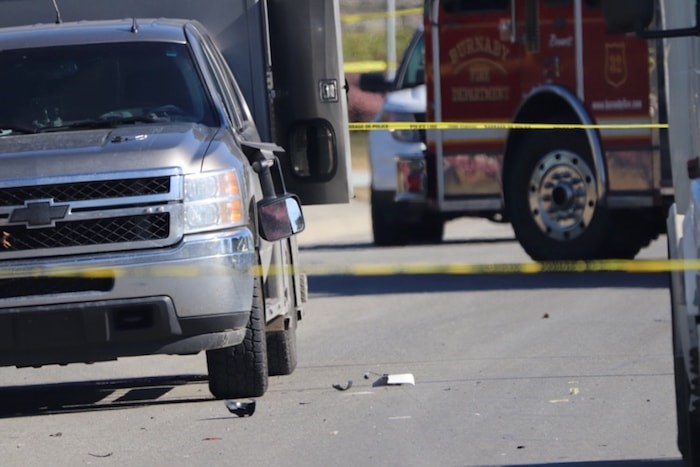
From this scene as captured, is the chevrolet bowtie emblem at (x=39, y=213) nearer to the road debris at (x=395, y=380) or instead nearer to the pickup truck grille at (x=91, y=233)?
the pickup truck grille at (x=91, y=233)

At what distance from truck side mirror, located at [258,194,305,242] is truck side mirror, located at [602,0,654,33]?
108 inches

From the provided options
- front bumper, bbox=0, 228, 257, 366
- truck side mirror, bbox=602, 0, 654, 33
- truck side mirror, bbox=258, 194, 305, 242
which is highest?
truck side mirror, bbox=602, 0, 654, 33

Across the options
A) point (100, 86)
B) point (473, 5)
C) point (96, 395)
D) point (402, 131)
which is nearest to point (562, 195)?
point (473, 5)

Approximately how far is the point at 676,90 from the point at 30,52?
142 inches

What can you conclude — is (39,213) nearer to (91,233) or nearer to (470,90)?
(91,233)

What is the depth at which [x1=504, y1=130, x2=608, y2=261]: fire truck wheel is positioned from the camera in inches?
558

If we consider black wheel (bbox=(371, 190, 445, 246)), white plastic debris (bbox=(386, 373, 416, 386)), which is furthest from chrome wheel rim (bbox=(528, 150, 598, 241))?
white plastic debris (bbox=(386, 373, 416, 386))

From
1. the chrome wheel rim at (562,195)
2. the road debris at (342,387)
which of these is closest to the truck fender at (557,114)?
the chrome wheel rim at (562,195)

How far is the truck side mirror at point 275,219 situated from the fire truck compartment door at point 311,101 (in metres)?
1.76

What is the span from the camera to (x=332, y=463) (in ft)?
22.9

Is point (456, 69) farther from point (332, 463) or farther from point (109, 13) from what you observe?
point (332, 463)

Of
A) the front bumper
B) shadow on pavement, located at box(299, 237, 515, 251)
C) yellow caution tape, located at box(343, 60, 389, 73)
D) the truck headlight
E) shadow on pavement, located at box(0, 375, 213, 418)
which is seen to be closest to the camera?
the front bumper

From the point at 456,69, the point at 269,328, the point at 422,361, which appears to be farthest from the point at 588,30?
the point at 269,328

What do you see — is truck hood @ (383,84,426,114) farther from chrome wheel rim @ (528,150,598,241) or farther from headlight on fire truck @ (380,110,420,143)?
chrome wheel rim @ (528,150,598,241)
